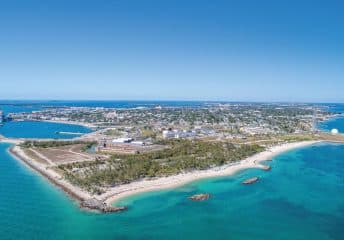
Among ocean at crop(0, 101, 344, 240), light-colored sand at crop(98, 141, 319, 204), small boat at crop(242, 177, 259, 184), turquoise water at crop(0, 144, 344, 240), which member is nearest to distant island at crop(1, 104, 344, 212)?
light-colored sand at crop(98, 141, 319, 204)

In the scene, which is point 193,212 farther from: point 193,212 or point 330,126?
point 330,126

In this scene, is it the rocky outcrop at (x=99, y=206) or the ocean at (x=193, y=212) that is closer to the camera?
the ocean at (x=193, y=212)

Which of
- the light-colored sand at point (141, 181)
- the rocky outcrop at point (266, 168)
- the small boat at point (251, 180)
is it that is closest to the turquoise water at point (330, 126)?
the light-colored sand at point (141, 181)

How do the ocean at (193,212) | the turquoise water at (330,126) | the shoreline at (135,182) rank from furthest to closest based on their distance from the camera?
the turquoise water at (330,126), the shoreline at (135,182), the ocean at (193,212)

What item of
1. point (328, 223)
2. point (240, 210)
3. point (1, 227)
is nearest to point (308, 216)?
point (328, 223)

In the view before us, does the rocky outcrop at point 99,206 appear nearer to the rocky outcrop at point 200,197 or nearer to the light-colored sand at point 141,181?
the light-colored sand at point 141,181

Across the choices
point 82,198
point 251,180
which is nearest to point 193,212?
point 82,198

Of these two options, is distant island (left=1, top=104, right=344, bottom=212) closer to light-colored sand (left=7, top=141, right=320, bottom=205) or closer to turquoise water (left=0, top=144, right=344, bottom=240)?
light-colored sand (left=7, top=141, right=320, bottom=205)

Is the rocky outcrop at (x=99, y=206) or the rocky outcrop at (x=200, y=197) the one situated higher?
the rocky outcrop at (x=99, y=206)
